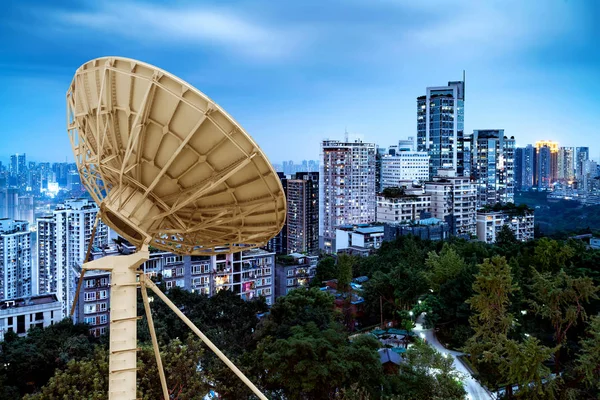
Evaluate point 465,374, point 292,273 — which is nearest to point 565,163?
point 292,273

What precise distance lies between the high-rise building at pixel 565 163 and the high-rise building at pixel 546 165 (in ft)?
3.02

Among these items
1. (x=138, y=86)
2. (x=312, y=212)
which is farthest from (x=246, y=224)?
(x=312, y=212)

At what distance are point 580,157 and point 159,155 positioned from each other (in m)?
131

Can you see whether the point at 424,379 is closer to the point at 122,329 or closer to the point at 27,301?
the point at 122,329

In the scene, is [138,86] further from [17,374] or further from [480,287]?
[17,374]

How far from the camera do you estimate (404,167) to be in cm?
8838

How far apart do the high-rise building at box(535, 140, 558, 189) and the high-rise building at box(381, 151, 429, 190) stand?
130 ft

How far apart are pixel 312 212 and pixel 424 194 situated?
17.7 m

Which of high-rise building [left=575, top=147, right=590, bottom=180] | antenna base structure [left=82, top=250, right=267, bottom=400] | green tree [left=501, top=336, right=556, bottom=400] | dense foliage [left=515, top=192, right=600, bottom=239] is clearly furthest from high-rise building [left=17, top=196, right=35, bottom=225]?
high-rise building [left=575, top=147, right=590, bottom=180]

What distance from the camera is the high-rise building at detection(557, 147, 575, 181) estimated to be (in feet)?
373

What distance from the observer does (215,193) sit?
24.2ft

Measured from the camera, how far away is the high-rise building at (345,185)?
73.4 metres

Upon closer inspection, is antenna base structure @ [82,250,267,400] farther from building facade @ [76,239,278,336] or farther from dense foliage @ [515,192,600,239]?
dense foliage @ [515,192,600,239]

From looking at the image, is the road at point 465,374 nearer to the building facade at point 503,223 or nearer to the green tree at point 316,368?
the green tree at point 316,368
